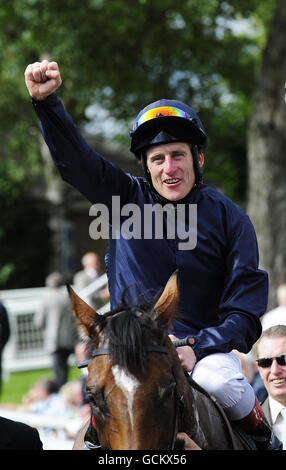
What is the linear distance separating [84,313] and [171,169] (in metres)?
0.93

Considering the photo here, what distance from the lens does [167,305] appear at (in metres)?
2.72

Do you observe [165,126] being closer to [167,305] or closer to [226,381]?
[167,305]

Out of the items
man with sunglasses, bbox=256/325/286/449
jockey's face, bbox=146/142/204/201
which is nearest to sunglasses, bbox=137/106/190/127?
jockey's face, bbox=146/142/204/201

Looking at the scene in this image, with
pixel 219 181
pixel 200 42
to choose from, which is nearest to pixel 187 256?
pixel 200 42

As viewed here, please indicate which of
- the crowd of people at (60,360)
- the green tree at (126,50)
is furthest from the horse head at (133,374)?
the green tree at (126,50)

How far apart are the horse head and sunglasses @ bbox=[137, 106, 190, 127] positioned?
94cm

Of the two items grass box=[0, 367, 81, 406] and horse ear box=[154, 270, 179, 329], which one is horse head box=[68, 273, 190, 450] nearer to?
horse ear box=[154, 270, 179, 329]

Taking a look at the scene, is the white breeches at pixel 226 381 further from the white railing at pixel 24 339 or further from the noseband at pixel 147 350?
the white railing at pixel 24 339

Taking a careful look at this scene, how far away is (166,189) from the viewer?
335 centimetres

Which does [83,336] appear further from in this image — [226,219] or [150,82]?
[150,82]

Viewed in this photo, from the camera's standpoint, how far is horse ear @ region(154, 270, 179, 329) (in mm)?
2701

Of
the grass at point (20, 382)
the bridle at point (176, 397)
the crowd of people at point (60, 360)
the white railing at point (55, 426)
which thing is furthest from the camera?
the grass at point (20, 382)

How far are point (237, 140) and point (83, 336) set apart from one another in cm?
2605

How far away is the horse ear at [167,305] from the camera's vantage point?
2701mm
